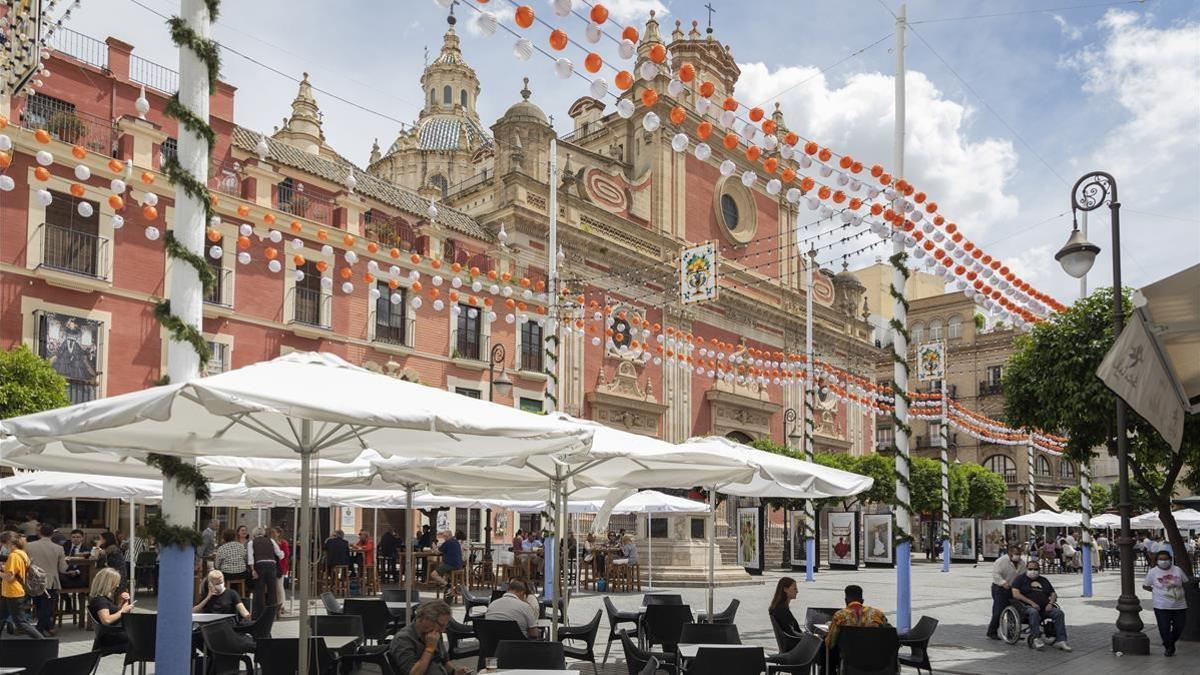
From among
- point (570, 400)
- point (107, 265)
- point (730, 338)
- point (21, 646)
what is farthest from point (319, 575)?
point (730, 338)

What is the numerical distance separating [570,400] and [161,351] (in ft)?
43.6

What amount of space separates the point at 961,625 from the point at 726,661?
10537mm

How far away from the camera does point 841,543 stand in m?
34.8

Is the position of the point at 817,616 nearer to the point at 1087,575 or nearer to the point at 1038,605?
the point at 1038,605

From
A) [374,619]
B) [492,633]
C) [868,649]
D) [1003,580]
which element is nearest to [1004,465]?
[1003,580]

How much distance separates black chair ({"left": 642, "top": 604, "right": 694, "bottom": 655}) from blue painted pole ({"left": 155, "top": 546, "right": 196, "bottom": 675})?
5159 mm

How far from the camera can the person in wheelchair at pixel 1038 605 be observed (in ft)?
45.0

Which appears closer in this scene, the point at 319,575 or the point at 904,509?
the point at 904,509

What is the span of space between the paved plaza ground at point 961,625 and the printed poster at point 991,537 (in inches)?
648

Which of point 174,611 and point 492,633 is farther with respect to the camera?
point 492,633

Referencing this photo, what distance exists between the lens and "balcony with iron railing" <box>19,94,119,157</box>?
2236 centimetres

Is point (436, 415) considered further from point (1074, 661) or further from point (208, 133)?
point (1074, 661)

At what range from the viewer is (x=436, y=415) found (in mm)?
6629

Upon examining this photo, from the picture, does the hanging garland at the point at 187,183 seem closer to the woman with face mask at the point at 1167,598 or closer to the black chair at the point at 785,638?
the black chair at the point at 785,638
